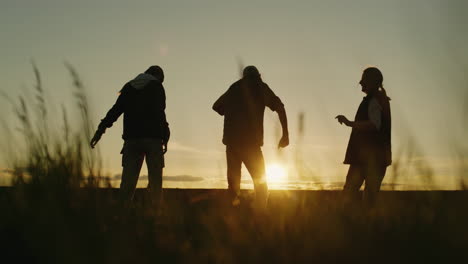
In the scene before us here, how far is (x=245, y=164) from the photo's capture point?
261 inches

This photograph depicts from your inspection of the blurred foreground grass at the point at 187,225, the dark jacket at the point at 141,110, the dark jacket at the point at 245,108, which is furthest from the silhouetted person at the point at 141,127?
the blurred foreground grass at the point at 187,225

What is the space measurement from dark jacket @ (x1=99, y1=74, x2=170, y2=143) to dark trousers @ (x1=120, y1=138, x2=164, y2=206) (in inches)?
2.9

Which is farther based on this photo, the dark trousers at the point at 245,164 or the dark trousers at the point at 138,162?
the dark trousers at the point at 245,164

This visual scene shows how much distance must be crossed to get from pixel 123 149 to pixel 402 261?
397 centimetres

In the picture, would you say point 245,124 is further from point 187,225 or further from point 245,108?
point 187,225

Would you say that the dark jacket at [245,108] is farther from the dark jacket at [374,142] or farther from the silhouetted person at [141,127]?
the dark jacket at [374,142]

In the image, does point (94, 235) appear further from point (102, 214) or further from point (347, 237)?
point (347, 237)

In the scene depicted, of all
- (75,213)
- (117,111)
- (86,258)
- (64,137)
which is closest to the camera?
(86,258)

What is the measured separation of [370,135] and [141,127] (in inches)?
91.6

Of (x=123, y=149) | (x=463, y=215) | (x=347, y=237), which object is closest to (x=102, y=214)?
(x=347, y=237)

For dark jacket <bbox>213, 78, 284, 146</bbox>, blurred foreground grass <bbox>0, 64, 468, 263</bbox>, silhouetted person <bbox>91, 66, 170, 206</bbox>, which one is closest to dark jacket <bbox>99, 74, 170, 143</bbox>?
silhouetted person <bbox>91, 66, 170, 206</bbox>

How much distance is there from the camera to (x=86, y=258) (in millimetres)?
2580

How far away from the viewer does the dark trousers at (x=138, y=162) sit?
607 centimetres

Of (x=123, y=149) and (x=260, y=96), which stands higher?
(x=260, y=96)
